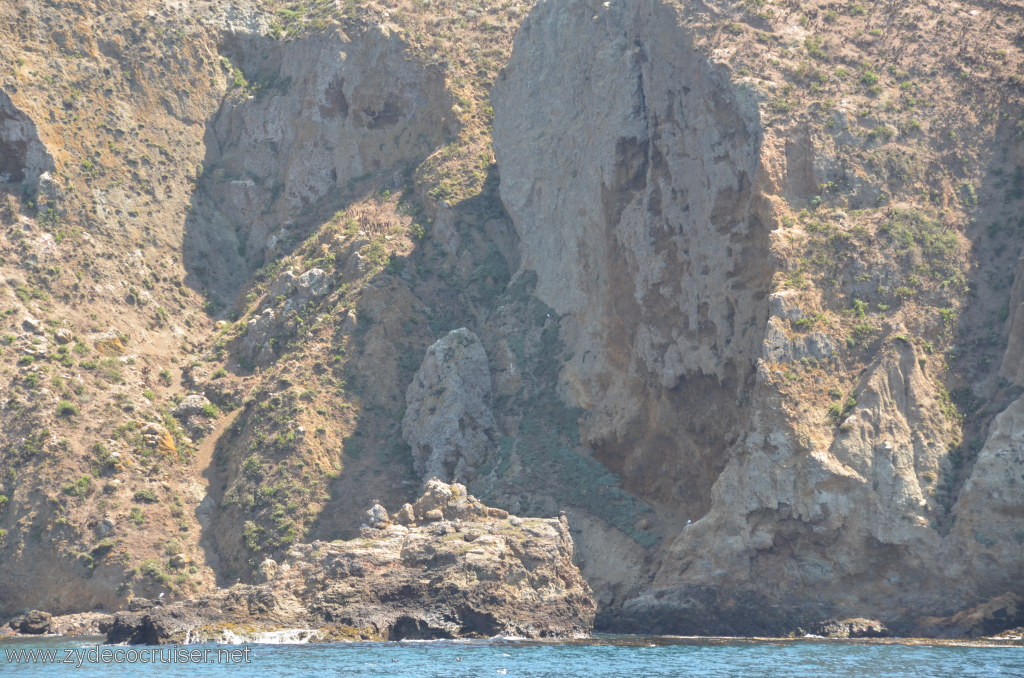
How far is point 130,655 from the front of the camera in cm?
5497

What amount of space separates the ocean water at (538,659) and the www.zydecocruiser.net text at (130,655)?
0.13ft

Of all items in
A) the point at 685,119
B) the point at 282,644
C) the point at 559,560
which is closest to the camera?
Answer: the point at 282,644

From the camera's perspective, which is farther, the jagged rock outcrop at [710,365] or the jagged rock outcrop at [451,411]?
the jagged rock outcrop at [451,411]

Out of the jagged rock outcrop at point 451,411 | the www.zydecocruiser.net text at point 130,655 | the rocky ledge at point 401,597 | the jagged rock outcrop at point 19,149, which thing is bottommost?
the www.zydecocruiser.net text at point 130,655

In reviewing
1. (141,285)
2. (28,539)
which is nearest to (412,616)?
(28,539)

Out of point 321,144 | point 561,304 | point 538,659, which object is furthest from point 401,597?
point 321,144

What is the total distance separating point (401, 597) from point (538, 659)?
360 inches

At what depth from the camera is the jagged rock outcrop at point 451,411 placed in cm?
7338

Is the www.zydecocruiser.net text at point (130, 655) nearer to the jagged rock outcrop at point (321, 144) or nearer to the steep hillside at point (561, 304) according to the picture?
the steep hillside at point (561, 304)

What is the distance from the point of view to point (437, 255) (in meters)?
85.9

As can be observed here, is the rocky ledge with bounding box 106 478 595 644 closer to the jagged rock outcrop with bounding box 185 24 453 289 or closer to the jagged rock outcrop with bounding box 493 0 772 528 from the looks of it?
the jagged rock outcrop with bounding box 493 0 772 528

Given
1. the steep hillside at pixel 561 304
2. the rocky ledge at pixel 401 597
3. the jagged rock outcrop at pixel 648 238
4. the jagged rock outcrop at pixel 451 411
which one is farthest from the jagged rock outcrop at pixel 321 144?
the rocky ledge at pixel 401 597

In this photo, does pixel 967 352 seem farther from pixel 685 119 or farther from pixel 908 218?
pixel 685 119

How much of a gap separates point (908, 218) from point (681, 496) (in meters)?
15.9
